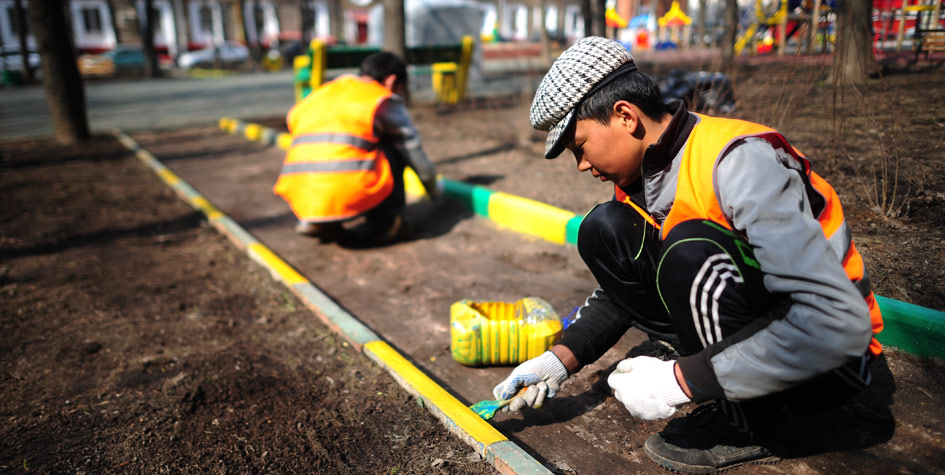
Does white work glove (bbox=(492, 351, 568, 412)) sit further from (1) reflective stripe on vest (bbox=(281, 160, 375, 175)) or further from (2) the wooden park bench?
(2) the wooden park bench

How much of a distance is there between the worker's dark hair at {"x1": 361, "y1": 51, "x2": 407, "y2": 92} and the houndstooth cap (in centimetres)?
266

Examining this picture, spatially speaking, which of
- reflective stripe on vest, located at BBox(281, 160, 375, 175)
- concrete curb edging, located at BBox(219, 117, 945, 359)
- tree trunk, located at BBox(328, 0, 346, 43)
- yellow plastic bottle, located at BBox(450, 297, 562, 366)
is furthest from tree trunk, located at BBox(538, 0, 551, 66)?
tree trunk, located at BBox(328, 0, 346, 43)

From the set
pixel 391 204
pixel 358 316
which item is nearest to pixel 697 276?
pixel 358 316

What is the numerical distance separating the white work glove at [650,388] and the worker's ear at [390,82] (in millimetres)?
3122

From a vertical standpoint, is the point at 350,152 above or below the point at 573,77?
below

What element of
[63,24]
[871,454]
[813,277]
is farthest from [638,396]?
[63,24]

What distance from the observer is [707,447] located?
1857 mm

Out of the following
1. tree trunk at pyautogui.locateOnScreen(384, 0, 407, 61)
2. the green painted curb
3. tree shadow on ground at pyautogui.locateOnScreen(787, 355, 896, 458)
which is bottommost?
tree shadow on ground at pyautogui.locateOnScreen(787, 355, 896, 458)

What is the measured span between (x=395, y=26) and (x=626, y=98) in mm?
7765

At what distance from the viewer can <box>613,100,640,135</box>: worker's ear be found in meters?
1.69

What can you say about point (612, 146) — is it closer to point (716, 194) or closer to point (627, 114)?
point (627, 114)

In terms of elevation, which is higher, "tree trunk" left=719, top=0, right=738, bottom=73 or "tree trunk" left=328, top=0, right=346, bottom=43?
"tree trunk" left=328, top=0, right=346, bottom=43

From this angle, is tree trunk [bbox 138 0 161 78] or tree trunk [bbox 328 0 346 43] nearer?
tree trunk [bbox 138 0 161 78]

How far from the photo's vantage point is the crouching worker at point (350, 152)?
398 centimetres
